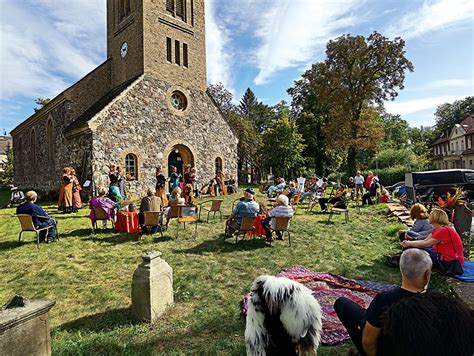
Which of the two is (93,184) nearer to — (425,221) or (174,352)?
(174,352)

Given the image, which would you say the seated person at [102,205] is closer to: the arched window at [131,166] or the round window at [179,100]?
the arched window at [131,166]

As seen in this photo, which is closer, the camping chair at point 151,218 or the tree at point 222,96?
the camping chair at point 151,218

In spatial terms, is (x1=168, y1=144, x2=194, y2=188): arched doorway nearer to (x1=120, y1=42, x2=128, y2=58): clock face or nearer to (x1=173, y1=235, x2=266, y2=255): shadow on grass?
(x1=120, y1=42, x2=128, y2=58): clock face

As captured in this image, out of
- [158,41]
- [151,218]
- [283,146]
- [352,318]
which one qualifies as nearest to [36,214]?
[151,218]

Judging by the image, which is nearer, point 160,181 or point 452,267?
point 452,267

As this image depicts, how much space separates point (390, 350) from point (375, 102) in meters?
27.9

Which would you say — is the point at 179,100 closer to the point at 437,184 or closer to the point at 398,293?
the point at 437,184

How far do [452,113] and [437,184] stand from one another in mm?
53065

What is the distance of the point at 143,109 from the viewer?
Answer: 16.0 m

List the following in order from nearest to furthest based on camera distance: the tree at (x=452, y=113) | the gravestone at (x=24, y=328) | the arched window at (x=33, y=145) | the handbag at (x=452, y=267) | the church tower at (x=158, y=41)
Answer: the gravestone at (x=24, y=328)
the handbag at (x=452, y=267)
the church tower at (x=158, y=41)
the arched window at (x=33, y=145)
the tree at (x=452, y=113)

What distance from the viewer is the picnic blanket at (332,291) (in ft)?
11.0

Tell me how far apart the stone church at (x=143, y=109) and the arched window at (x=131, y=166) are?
0.02 m

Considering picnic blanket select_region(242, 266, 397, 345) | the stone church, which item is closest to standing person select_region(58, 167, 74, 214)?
the stone church

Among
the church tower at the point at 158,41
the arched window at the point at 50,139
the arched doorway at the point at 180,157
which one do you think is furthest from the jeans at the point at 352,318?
the arched window at the point at 50,139
